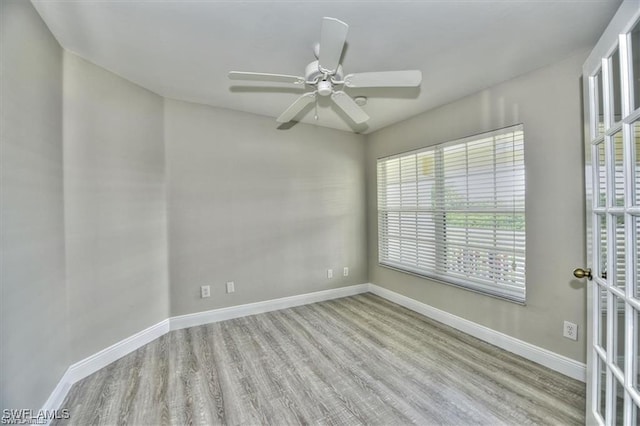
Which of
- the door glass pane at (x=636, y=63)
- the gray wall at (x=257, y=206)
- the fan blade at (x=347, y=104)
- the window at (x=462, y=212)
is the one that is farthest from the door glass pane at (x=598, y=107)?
the gray wall at (x=257, y=206)

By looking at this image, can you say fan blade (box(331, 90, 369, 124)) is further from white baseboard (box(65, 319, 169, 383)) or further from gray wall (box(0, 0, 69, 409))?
white baseboard (box(65, 319, 169, 383))

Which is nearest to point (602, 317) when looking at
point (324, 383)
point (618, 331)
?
point (618, 331)

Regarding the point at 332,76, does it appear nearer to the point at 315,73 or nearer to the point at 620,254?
the point at 315,73

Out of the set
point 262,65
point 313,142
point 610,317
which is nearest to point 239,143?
point 313,142

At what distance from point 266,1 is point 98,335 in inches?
106

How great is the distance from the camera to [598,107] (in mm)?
1398

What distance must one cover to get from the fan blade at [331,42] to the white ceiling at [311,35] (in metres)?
0.30

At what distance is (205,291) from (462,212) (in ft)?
9.44

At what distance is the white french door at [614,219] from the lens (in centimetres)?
113

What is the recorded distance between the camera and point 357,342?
2.61 meters

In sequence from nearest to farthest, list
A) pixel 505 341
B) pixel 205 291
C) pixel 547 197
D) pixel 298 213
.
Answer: pixel 547 197
pixel 505 341
pixel 205 291
pixel 298 213

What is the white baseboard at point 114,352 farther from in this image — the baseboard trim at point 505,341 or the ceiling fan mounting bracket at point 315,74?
the baseboard trim at point 505,341

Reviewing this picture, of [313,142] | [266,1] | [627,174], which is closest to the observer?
[627,174]

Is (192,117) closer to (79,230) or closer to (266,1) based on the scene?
(79,230)
